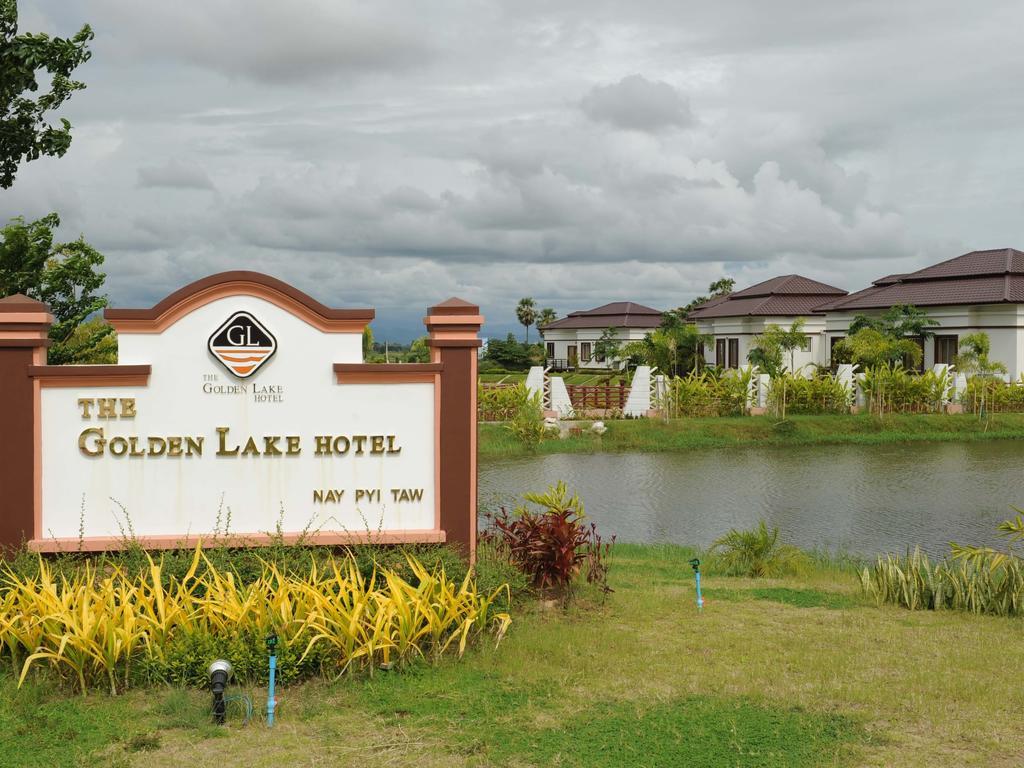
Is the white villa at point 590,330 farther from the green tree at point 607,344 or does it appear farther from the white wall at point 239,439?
the white wall at point 239,439

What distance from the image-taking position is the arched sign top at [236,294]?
768cm

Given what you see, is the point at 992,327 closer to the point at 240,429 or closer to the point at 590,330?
the point at 590,330

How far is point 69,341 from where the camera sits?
1859 centimetres

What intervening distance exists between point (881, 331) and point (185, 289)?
3079 cm

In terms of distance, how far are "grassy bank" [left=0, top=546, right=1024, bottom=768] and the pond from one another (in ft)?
18.2

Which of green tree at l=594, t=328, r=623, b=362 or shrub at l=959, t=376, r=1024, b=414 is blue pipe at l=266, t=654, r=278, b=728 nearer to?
shrub at l=959, t=376, r=1024, b=414

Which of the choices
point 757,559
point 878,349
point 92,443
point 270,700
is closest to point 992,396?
point 878,349

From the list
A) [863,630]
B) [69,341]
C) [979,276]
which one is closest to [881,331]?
[979,276]

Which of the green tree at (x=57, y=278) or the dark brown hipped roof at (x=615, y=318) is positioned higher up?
the dark brown hipped roof at (x=615, y=318)

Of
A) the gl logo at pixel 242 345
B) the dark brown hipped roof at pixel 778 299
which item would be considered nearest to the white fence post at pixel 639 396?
the dark brown hipped roof at pixel 778 299

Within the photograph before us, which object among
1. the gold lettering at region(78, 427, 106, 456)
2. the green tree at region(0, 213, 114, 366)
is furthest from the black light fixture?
the green tree at region(0, 213, 114, 366)

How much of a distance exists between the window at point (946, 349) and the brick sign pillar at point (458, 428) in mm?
30171

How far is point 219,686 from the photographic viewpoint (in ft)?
17.8

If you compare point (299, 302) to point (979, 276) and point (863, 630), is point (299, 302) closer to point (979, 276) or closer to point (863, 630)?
point (863, 630)
